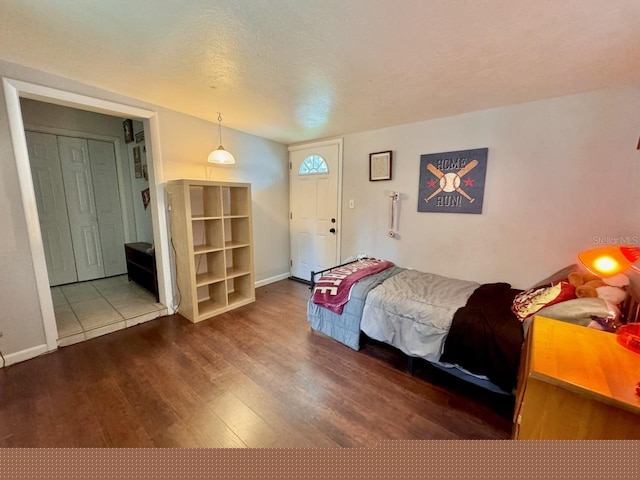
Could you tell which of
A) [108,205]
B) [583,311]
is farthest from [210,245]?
[583,311]

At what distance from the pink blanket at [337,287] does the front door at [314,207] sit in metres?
1.15

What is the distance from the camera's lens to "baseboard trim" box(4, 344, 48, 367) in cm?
204

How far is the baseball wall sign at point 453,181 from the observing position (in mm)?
2582

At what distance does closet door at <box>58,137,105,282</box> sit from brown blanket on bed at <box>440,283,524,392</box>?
477 cm

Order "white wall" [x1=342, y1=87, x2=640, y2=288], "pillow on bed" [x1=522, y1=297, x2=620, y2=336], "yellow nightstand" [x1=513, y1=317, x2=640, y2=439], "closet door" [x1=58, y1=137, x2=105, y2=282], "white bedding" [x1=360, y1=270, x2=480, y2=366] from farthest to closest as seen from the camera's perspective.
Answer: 1. "closet door" [x1=58, y1=137, x2=105, y2=282]
2. "white wall" [x1=342, y1=87, x2=640, y2=288]
3. "white bedding" [x1=360, y1=270, x2=480, y2=366]
4. "pillow on bed" [x1=522, y1=297, x2=620, y2=336]
5. "yellow nightstand" [x1=513, y1=317, x2=640, y2=439]

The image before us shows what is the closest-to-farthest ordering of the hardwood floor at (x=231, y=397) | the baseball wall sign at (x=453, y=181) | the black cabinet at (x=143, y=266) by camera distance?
the hardwood floor at (x=231, y=397) → the baseball wall sign at (x=453, y=181) → the black cabinet at (x=143, y=266)

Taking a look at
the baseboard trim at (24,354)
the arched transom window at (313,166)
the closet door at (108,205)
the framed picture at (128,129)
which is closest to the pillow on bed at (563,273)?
the arched transom window at (313,166)

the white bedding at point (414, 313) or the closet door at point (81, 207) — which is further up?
the closet door at point (81, 207)

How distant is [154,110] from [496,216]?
3.61 metres

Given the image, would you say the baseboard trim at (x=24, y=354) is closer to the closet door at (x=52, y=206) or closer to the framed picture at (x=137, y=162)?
the closet door at (x=52, y=206)

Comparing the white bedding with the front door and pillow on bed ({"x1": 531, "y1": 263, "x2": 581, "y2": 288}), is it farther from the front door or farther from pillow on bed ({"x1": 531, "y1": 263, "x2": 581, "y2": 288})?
the front door

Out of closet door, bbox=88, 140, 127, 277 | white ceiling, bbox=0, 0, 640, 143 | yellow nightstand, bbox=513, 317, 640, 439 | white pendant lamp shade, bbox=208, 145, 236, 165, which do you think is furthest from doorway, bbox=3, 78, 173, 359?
yellow nightstand, bbox=513, 317, 640, 439

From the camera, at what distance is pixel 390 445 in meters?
0.68

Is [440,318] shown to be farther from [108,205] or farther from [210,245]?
[108,205]
